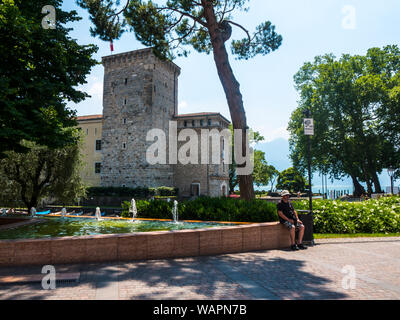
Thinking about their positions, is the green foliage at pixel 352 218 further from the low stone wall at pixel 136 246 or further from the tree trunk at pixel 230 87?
the low stone wall at pixel 136 246

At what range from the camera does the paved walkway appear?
421 centimetres

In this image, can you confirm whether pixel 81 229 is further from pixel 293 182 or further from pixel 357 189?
pixel 293 182

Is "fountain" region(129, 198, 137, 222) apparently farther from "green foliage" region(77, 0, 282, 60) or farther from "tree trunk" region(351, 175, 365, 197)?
"tree trunk" region(351, 175, 365, 197)

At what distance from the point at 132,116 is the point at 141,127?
2.11 meters

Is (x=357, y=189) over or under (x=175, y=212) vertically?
over

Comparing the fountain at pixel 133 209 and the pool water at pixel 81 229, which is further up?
the fountain at pixel 133 209

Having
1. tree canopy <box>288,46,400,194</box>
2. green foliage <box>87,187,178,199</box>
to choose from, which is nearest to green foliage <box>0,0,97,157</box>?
green foliage <box>87,187,178,199</box>

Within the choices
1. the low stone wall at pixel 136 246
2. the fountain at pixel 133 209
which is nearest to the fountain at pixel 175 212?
the fountain at pixel 133 209

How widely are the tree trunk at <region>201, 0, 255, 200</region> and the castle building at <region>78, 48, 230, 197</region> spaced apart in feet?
75.6

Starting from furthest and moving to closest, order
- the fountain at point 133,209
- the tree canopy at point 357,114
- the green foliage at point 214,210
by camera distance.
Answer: the tree canopy at point 357,114, the fountain at point 133,209, the green foliage at point 214,210

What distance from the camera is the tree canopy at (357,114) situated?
31.6 m

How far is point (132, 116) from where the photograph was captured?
1401 inches

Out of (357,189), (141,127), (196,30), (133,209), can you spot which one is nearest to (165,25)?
(196,30)

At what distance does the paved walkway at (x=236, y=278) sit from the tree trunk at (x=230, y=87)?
4.97 m
